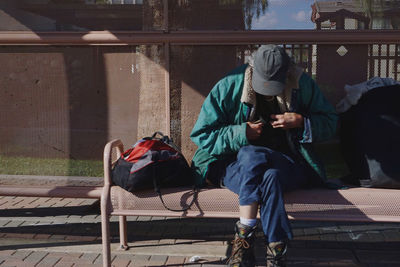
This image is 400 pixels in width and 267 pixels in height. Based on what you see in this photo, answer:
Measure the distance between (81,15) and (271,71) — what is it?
209 cm

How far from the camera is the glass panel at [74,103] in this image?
4875 mm

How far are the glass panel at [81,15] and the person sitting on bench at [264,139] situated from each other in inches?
49.8

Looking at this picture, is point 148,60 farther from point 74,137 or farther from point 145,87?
point 74,137

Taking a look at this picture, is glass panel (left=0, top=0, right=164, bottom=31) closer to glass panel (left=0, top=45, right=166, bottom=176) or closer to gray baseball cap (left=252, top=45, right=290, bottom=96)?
glass panel (left=0, top=45, right=166, bottom=176)

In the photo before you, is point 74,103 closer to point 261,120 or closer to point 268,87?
point 261,120

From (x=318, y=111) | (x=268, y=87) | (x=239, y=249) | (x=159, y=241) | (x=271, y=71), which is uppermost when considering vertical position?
(x=271, y=71)

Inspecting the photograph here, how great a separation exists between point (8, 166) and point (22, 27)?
1.32 meters

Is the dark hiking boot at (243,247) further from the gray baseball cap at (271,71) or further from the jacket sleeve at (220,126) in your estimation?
the gray baseball cap at (271,71)

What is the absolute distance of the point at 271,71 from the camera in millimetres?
3619

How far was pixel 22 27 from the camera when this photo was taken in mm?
4852

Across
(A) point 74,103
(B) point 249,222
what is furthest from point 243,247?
(A) point 74,103

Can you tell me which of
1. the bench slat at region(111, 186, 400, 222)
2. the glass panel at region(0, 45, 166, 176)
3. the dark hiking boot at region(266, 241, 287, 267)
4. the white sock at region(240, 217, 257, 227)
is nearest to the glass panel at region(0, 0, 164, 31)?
→ the glass panel at region(0, 45, 166, 176)

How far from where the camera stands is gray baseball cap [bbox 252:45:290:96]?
362 centimetres

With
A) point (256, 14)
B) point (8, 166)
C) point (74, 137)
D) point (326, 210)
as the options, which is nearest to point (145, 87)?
point (74, 137)
